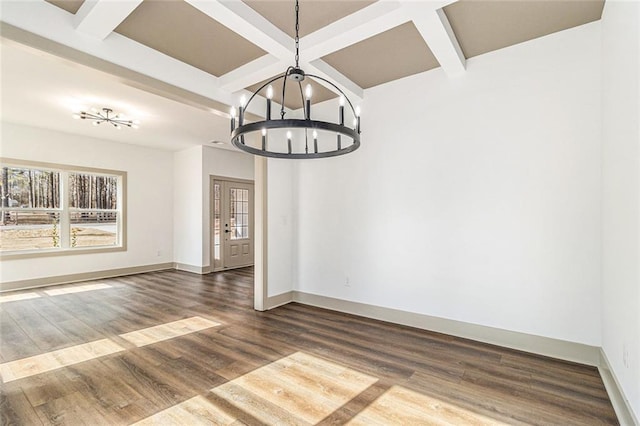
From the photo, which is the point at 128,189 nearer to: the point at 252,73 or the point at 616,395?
the point at 252,73

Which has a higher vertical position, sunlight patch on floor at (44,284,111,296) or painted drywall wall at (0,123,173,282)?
painted drywall wall at (0,123,173,282)

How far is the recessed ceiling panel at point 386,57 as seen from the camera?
2.91 meters

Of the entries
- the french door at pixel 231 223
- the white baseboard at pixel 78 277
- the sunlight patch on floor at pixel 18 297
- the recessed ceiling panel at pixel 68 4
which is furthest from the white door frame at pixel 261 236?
the white baseboard at pixel 78 277

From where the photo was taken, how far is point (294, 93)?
4.14m

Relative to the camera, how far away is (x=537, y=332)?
2.85m

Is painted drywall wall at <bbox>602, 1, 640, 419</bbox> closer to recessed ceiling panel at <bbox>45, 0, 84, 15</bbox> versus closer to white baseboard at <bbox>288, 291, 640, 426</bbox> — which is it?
white baseboard at <bbox>288, 291, 640, 426</bbox>

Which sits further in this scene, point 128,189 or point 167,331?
point 128,189

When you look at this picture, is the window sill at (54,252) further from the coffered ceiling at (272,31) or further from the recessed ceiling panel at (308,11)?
the recessed ceiling panel at (308,11)

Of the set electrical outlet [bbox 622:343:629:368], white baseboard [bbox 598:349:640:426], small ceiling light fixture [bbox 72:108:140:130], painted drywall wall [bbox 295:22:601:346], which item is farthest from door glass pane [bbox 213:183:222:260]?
electrical outlet [bbox 622:343:629:368]

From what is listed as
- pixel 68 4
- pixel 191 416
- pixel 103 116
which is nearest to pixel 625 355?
pixel 191 416

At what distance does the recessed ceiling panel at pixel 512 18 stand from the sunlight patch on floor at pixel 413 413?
301 centimetres

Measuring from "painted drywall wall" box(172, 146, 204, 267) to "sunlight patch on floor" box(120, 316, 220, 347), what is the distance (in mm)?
3380

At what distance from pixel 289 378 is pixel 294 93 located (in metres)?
3.39

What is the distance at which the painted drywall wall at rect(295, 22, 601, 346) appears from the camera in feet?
8.84
